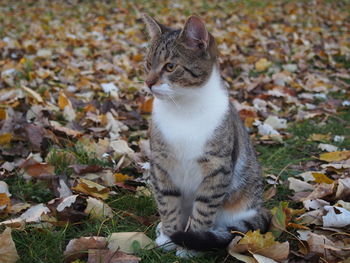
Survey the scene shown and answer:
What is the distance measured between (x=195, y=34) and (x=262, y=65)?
3730 mm

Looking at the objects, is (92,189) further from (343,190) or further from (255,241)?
(343,190)

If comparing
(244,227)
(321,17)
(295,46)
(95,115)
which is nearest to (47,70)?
(95,115)

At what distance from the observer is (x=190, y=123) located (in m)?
2.19

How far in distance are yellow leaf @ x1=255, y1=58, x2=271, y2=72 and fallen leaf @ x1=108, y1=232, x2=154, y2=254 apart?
3968 mm

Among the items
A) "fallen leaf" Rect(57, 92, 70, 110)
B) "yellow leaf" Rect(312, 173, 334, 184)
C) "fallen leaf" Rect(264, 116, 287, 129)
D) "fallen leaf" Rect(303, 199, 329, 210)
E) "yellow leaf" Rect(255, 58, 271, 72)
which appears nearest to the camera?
"fallen leaf" Rect(303, 199, 329, 210)

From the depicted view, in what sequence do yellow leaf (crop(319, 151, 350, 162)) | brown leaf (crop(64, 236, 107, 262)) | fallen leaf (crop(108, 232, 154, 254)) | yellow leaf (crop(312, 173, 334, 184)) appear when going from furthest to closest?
yellow leaf (crop(319, 151, 350, 162)), yellow leaf (crop(312, 173, 334, 184)), fallen leaf (crop(108, 232, 154, 254)), brown leaf (crop(64, 236, 107, 262))

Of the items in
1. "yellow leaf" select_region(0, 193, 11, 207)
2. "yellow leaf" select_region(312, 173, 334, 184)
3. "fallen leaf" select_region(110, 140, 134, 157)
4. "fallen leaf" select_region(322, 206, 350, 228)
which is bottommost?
"fallen leaf" select_region(110, 140, 134, 157)

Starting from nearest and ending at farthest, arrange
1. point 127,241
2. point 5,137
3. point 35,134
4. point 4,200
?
point 127,241, point 4,200, point 5,137, point 35,134

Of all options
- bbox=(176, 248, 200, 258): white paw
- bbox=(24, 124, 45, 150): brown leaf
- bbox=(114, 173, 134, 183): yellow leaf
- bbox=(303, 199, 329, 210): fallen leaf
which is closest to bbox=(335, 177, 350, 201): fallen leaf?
bbox=(303, 199, 329, 210): fallen leaf

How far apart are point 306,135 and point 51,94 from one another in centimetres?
244

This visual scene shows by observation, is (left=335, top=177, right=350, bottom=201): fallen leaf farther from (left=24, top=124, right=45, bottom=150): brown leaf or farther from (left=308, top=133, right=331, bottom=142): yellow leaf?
(left=24, top=124, right=45, bottom=150): brown leaf

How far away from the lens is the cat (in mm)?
2180

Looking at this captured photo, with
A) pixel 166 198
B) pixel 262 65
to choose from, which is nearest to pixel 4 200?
pixel 166 198

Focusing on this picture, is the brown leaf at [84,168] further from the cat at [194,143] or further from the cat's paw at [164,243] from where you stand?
the cat's paw at [164,243]
